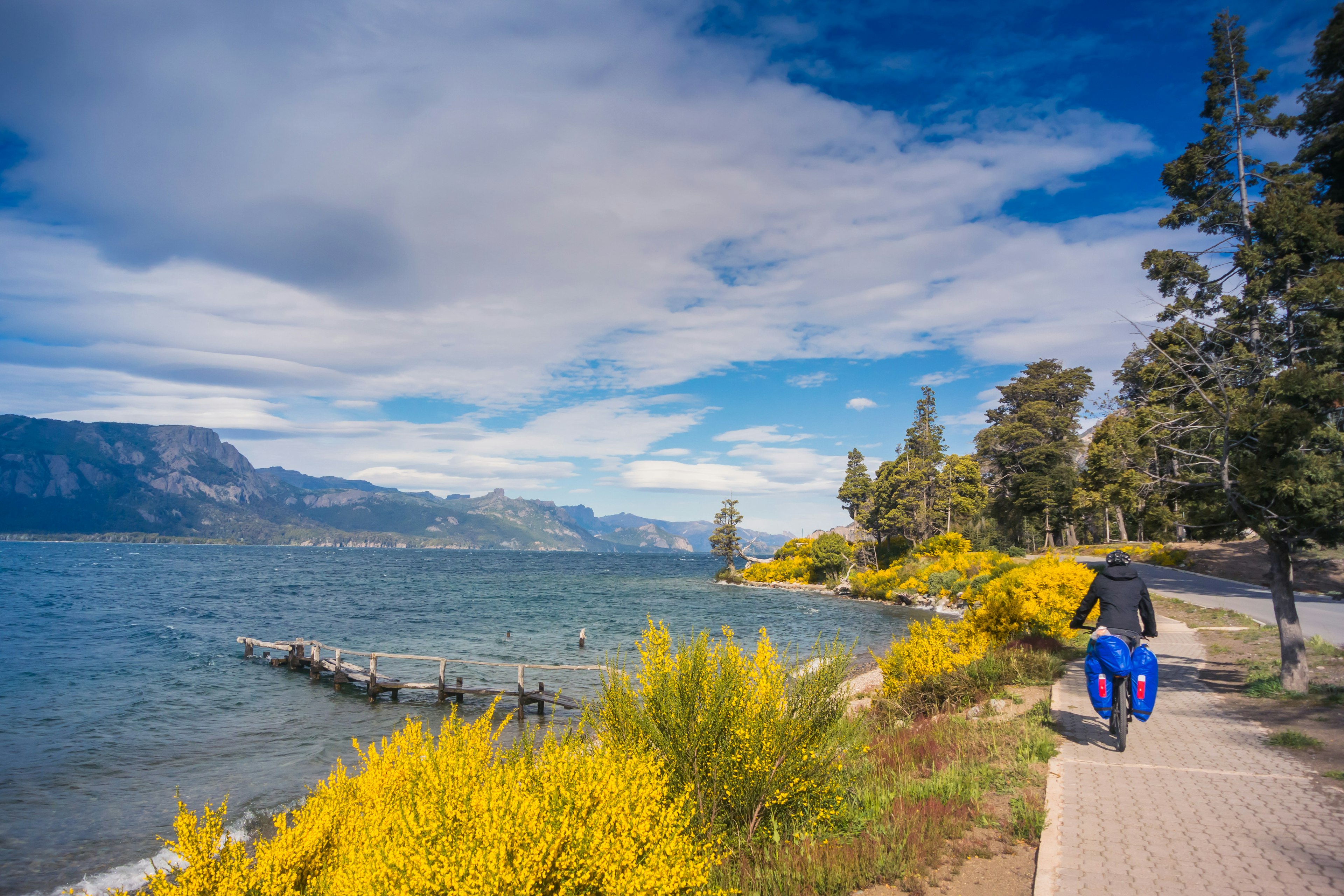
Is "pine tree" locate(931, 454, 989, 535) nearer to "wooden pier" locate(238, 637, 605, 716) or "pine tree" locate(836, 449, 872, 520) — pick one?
"pine tree" locate(836, 449, 872, 520)

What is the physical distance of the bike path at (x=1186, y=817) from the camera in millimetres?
4168

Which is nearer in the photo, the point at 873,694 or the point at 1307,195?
the point at 873,694

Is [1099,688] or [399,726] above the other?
[1099,688]

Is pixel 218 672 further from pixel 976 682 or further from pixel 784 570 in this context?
pixel 784 570

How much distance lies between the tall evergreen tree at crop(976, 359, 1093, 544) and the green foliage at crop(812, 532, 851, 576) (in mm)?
15593

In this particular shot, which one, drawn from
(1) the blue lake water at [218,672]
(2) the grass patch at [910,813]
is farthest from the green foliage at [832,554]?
(2) the grass patch at [910,813]

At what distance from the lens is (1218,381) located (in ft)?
27.5

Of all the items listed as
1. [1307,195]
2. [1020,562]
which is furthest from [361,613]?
[1307,195]

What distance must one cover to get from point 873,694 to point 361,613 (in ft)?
135

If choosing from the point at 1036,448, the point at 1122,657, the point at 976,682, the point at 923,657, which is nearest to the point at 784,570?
the point at 1036,448

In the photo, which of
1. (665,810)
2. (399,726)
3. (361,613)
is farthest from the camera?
(361,613)

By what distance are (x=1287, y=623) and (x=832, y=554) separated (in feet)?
195

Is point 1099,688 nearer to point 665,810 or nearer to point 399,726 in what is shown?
point 665,810

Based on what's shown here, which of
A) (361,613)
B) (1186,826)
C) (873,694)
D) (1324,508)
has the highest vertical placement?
(1324,508)
